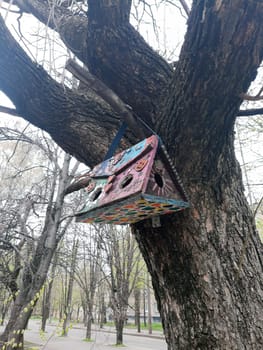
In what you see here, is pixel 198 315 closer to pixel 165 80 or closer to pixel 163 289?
pixel 163 289

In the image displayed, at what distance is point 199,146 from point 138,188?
0.40 metres

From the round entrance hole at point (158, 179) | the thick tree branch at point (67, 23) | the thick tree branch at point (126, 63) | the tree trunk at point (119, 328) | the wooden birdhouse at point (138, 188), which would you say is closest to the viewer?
the wooden birdhouse at point (138, 188)

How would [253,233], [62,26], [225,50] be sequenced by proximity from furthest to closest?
[62,26], [253,233], [225,50]

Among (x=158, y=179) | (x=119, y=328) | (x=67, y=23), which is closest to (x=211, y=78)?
(x=158, y=179)

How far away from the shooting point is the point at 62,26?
1850 millimetres

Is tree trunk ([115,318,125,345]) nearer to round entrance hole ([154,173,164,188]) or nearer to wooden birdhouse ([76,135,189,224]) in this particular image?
wooden birdhouse ([76,135,189,224])

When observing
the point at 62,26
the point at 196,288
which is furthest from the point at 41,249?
the point at 196,288

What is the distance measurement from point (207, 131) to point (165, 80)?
1.45 feet

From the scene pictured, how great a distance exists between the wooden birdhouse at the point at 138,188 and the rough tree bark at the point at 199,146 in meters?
0.15

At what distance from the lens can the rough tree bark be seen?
3.53 ft

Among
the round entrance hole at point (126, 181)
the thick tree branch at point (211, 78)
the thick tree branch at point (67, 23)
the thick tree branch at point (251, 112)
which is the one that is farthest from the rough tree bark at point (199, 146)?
the thick tree branch at point (67, 23)

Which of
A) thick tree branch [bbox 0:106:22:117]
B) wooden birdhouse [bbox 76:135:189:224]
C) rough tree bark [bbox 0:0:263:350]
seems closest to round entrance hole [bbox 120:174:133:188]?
wooden birdhouse [bbox 76:135:189:224]

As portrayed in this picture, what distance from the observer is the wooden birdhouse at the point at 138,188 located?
97 cm

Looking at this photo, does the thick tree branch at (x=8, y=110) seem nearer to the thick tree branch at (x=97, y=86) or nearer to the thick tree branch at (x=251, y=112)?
the thick tree branch at (x=97, y=86)
